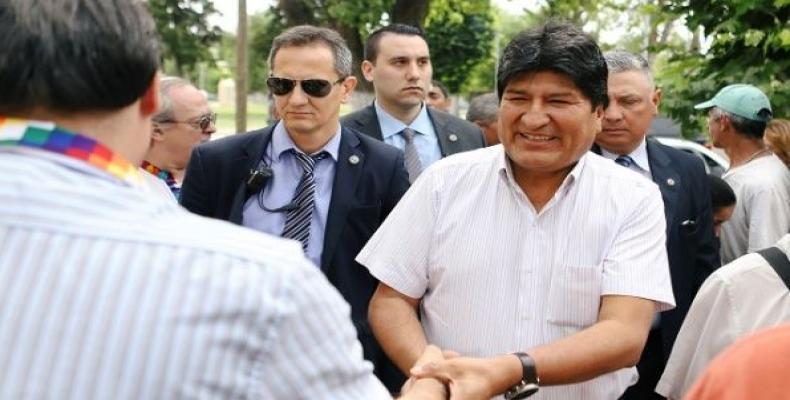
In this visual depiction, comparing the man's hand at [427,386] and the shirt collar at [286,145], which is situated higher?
the man's hand at [427,386]

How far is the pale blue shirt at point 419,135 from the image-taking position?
223 inches

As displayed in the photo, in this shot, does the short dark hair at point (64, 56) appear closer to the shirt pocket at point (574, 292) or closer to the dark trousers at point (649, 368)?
the shirt pocket at point (574, 292)

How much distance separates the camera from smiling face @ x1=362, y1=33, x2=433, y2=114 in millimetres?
5871

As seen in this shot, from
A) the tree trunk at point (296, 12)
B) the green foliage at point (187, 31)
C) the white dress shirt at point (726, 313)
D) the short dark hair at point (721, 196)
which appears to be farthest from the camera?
the green foliage at point (187, 31)

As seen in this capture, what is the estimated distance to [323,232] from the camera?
4113mm

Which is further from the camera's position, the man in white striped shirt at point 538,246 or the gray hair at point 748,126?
the gray hair at point 748,126

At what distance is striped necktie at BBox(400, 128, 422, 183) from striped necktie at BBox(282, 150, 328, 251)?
53.7 inches

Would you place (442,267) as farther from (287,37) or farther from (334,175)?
(287,37)

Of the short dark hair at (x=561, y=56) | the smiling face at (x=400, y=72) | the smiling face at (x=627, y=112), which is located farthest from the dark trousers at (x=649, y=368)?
the smiling face at (x=400, y=72)

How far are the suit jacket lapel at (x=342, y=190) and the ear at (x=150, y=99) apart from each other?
2.46 metres

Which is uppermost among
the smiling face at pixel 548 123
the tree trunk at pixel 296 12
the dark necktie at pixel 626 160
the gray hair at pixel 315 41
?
the smiling face at pixel 548 123

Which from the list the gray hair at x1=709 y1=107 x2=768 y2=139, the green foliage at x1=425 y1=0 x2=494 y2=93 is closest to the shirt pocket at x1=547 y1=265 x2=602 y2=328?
the gray hair at x1=709 y1=107 x2=768 y2=139

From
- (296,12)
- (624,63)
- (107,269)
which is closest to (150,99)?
(107,269)

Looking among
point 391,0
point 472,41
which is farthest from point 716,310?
point 472,41
